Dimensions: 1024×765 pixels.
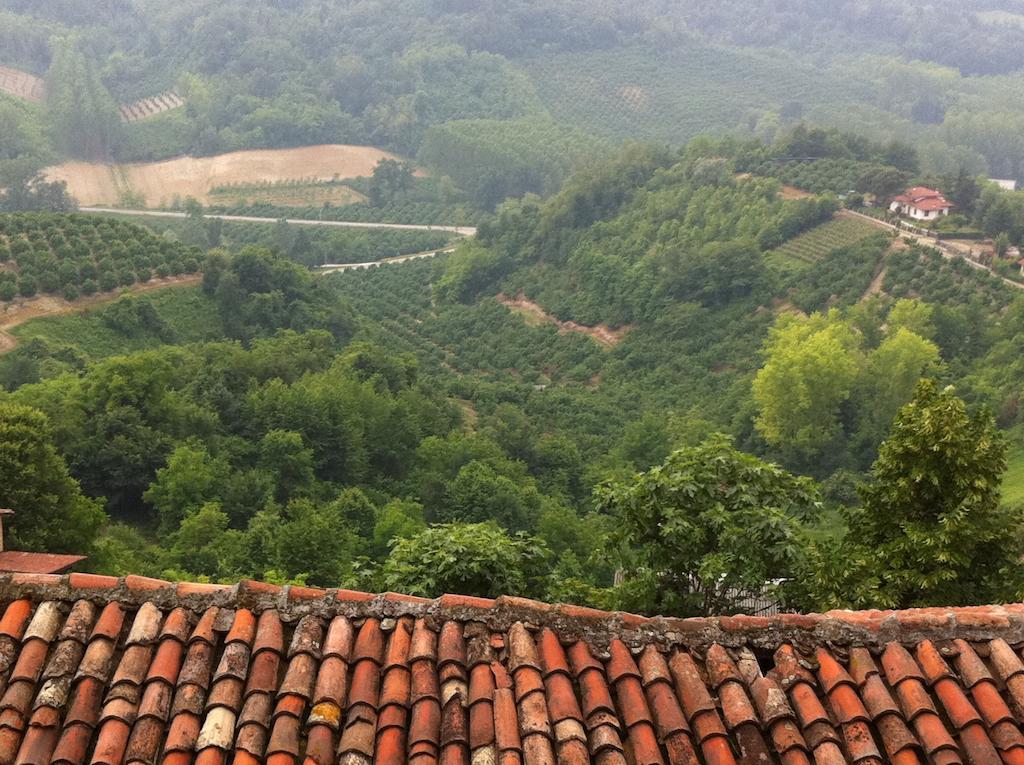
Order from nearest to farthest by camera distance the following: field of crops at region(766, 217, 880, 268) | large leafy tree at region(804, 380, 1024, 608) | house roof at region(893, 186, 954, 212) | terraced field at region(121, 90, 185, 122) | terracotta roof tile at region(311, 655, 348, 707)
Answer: terracotta roof tile at region(311, 655, 348, 707) → large leafy tree at region(804, 380, 1024, 608) → field of crops at region(766, 217, 880, 268) → house roof at region(893, 186, 954, 212) → terraced field at region(121, 90, 185, 122)

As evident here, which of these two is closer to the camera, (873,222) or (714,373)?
(714,373)

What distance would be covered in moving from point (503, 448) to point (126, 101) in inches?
5059

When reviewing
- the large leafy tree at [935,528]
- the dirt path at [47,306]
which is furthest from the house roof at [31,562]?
the dirt path at [47,306]

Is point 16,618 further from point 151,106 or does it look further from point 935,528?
point 151,106

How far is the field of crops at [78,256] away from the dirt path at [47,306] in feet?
1.20

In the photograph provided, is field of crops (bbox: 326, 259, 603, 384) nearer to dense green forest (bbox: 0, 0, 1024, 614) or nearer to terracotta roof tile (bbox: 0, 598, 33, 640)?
dense green forest (bbox: 0, 0, 1024, 614)

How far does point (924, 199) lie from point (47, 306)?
55.1 m

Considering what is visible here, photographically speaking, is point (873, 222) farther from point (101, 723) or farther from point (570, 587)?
point (101, 723)

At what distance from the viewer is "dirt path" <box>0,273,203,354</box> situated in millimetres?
49500

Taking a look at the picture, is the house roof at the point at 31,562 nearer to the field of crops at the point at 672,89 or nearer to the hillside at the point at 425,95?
the hillside at the point at 425,95

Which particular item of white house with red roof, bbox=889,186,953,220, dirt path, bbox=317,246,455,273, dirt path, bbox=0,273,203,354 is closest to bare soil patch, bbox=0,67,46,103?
dirt path, bbox=317,246,455,273

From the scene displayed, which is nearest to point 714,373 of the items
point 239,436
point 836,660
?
point 239,436

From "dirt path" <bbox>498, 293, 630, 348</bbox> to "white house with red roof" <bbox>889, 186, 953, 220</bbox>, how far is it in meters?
20.6

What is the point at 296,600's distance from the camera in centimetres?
800
